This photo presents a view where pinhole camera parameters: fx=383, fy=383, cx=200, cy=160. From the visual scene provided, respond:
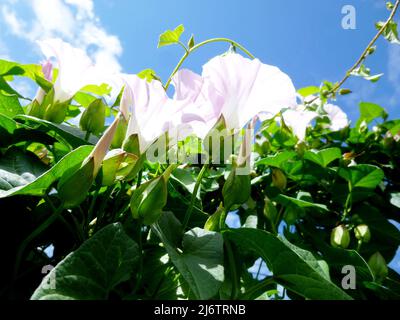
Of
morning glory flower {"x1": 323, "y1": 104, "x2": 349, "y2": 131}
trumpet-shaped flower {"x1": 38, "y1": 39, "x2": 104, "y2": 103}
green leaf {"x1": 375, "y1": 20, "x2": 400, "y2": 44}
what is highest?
green leaf {"x1": 375, "y1": 20, "x2": 400, "y2": 44}

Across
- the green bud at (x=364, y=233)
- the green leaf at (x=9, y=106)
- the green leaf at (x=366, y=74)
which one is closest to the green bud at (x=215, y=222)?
the green leaf at (x=9, y=106)

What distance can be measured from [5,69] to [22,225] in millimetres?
351

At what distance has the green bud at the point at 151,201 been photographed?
41cm

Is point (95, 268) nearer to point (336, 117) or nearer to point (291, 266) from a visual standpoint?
point (291, 266)

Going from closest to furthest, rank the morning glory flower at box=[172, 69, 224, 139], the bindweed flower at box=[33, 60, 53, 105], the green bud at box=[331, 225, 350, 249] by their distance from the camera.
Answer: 1. the morning glory flower at box=[172, 69, 224, 139]
2. the bindweed flower at box=[33, 60, 53, 105]
3. the green bud at box=[331, 225, 350, 249]

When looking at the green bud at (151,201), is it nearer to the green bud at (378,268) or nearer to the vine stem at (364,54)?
the green bud at (378,268)

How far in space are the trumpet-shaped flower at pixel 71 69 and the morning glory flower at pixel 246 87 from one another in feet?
0.62

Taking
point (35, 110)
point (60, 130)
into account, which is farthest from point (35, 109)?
point (60, 130)

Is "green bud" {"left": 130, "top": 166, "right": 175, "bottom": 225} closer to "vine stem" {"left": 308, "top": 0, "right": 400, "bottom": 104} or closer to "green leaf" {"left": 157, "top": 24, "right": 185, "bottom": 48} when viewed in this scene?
"green leaf" {"left": 157, "top": 24, "right": 185, "bottom": 48}

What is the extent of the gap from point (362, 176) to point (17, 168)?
31.7 inches

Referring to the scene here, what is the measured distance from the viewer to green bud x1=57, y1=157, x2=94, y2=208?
38 centimetres

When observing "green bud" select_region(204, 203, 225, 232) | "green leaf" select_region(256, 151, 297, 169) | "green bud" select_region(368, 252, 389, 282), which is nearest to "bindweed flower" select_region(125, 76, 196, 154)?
"green bud" select_region(204, 203, 225, 232)

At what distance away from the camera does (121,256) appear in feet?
1.26

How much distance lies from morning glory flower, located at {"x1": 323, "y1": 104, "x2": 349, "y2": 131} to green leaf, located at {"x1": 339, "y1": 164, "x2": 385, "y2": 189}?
326 millimetres
